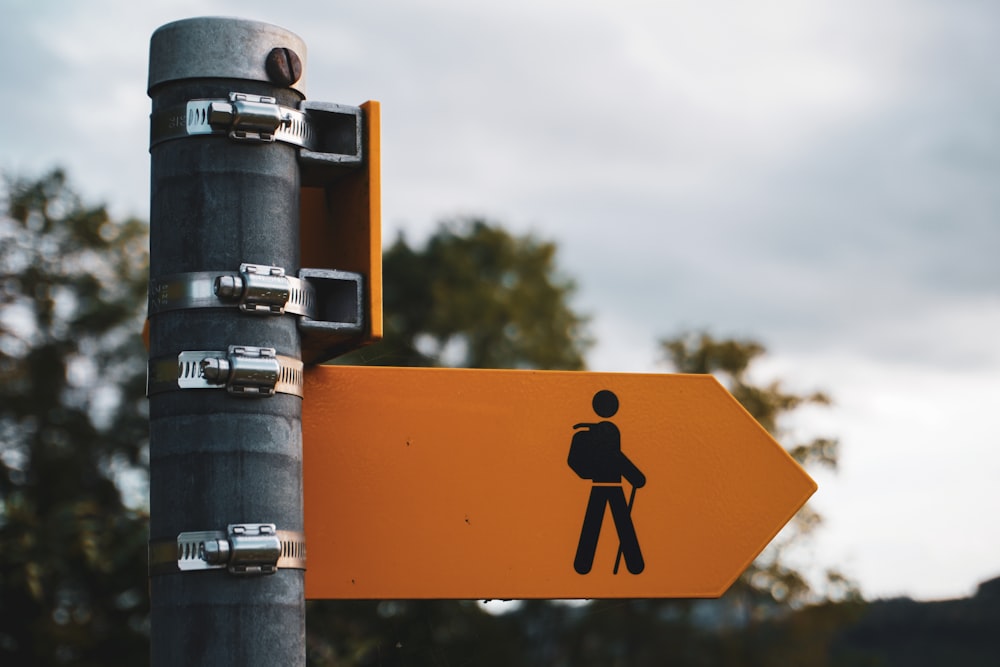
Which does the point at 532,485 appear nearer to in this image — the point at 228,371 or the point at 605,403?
the point at 605,403

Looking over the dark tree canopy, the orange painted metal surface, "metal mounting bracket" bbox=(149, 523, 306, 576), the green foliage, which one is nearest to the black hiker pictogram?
the orange painted metal surface

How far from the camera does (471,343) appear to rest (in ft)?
95.3

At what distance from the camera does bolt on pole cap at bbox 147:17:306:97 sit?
2.52m

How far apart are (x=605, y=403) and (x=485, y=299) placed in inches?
1040

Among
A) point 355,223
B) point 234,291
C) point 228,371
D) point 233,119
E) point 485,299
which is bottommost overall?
point 228,371

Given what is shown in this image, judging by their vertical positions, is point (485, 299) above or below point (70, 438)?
above

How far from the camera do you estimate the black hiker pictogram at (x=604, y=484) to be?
2.86 m

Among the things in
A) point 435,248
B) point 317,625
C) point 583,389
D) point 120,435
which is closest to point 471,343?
point 435,248

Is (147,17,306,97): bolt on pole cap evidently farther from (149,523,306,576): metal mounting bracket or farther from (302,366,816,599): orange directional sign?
(149,523,306,576): metal mounting bracket

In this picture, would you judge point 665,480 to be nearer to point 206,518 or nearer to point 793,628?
point 206,518

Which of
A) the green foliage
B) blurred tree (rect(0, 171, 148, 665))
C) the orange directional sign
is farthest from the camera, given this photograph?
the green foliage

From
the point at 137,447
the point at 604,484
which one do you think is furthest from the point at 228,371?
the point at 137,447

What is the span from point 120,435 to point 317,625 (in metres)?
7.41

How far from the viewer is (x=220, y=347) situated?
241 centimetres
